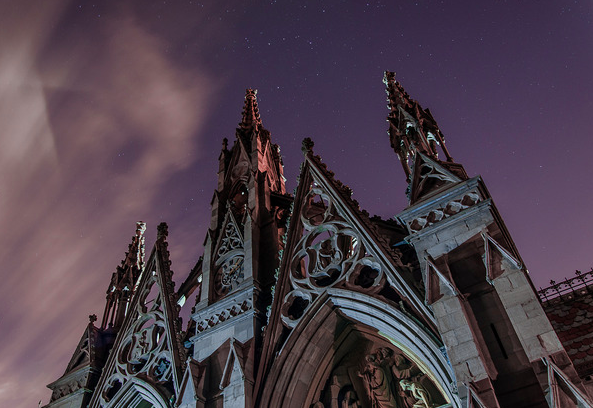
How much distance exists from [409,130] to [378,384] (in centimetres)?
552

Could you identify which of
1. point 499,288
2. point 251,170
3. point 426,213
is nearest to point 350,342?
point 426,213

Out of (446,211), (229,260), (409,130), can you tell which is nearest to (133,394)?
(229,260)

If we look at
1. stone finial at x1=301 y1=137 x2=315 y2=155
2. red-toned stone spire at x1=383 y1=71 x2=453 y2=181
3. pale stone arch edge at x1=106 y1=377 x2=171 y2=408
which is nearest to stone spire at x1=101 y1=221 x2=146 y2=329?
pale stone arch edge at x1=106 y1=377 x2=171 y2=408

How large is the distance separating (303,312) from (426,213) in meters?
3.31

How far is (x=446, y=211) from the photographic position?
29.3 feet

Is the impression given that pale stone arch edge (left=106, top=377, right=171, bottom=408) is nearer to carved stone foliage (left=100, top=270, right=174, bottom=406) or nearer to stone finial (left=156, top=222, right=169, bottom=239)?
carved stone foliage (left=100, top=270, right=174, bottom=406)

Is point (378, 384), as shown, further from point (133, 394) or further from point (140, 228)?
point (140, 228)

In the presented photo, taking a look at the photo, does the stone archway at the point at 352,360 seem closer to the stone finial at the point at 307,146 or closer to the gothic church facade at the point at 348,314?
the gothic church facade at the point at 348,314

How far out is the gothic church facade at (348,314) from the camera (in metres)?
7.07

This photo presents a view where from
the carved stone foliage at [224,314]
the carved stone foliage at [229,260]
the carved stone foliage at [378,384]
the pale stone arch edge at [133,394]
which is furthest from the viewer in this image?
the carved stone foliage at [229,260]

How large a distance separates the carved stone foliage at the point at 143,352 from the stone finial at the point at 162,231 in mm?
1652

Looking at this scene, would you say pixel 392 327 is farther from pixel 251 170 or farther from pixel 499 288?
pixel 251 170

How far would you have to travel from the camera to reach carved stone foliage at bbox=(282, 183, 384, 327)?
1016cm

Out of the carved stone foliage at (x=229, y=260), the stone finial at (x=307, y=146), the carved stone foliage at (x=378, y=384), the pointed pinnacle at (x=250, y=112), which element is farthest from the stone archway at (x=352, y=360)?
the pointed pinnacle at (x=250, y=112)
